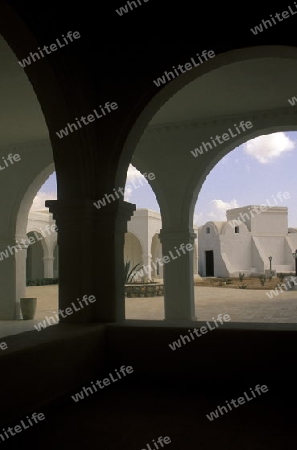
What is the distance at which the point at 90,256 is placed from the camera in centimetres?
468

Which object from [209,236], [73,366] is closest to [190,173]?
[73,366]

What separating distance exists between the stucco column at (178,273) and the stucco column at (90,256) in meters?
4.30

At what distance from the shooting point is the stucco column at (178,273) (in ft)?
29.6

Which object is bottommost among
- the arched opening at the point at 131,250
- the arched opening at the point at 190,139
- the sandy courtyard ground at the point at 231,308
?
A: the sandy courtyard ground at the point at 231,308

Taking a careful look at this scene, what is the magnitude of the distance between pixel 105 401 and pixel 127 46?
11.3 ft

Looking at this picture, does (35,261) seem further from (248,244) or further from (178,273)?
(178,273)

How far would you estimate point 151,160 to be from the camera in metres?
9.66

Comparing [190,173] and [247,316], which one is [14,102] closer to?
[190,173]

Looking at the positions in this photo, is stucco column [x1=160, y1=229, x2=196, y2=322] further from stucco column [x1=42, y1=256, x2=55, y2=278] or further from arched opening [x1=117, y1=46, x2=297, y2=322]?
stucco column [x1=42, y1=256, x2=55, y2=278]

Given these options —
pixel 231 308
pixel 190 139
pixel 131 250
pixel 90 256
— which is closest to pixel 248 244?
pixel 131 250

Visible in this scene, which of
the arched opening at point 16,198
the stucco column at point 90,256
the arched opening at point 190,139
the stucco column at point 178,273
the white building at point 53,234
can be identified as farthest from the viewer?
the white building at point 53,234

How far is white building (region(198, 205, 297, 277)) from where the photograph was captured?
29.0m

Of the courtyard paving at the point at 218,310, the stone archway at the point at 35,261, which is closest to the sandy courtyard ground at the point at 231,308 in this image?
the courtyard paving at the point at 218,310

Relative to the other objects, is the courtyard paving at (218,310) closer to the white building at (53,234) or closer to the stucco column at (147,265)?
the stucco column at (147,265)
